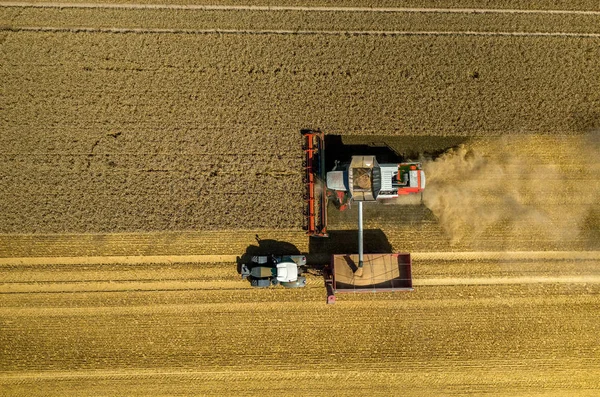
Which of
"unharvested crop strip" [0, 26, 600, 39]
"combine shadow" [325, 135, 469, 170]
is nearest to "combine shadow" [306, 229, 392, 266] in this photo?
"combine shadow" [325, 135, 469, 170]

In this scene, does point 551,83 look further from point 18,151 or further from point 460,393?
point 18,151

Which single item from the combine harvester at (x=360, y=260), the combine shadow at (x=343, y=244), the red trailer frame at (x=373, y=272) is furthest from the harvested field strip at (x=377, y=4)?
the red trailer frame at (x=373, y=272)

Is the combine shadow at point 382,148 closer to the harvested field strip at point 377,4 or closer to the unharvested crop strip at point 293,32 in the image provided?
the unharvested crop strip at point 293,32

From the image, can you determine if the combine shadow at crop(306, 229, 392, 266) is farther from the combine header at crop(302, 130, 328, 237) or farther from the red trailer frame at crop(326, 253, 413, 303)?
the red trailer frame at crop(326, 253, 413, 303)

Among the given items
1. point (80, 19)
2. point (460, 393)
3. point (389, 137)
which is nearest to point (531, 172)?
point (389, 137)

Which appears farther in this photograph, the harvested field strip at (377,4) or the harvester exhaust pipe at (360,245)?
the harvested field strip at (377,4)
